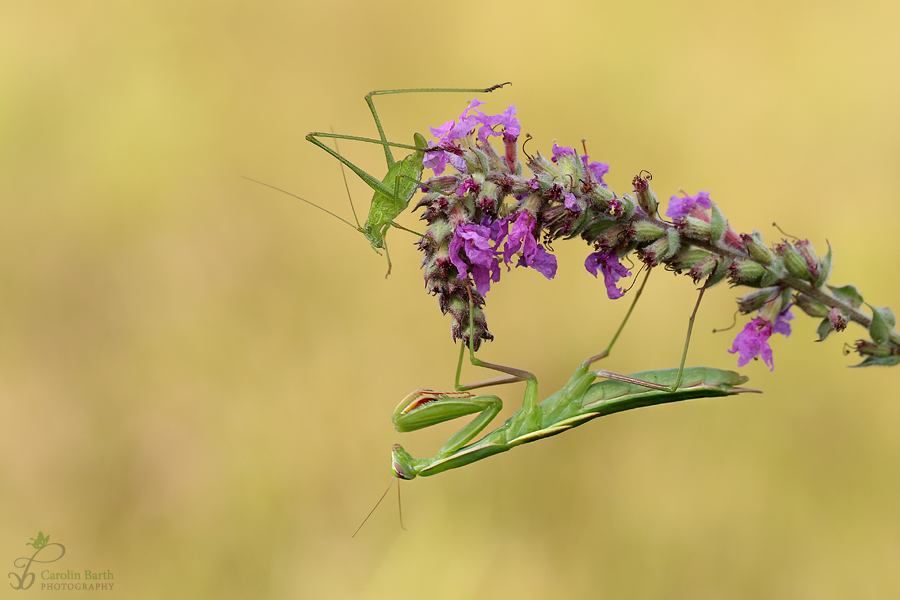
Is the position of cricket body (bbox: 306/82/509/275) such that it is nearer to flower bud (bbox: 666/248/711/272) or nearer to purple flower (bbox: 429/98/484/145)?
purple flower (bbox: 429/98/484/145)

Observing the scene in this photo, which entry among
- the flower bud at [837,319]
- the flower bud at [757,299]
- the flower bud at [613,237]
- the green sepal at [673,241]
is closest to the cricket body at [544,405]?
the flower bud at [757,299]

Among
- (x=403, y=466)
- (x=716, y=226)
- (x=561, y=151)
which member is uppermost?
(x=561, y=151)

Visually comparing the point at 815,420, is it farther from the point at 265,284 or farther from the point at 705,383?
the point at 265,284

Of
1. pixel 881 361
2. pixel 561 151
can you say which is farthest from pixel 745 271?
pixel 561 151

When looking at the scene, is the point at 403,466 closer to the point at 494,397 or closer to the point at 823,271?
the point at 494,397

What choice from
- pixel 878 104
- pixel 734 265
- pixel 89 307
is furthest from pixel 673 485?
pixel 89 307

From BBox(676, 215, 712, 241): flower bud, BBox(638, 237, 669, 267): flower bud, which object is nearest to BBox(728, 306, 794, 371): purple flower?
BBox(676, 215, 712, 241): flower bud
